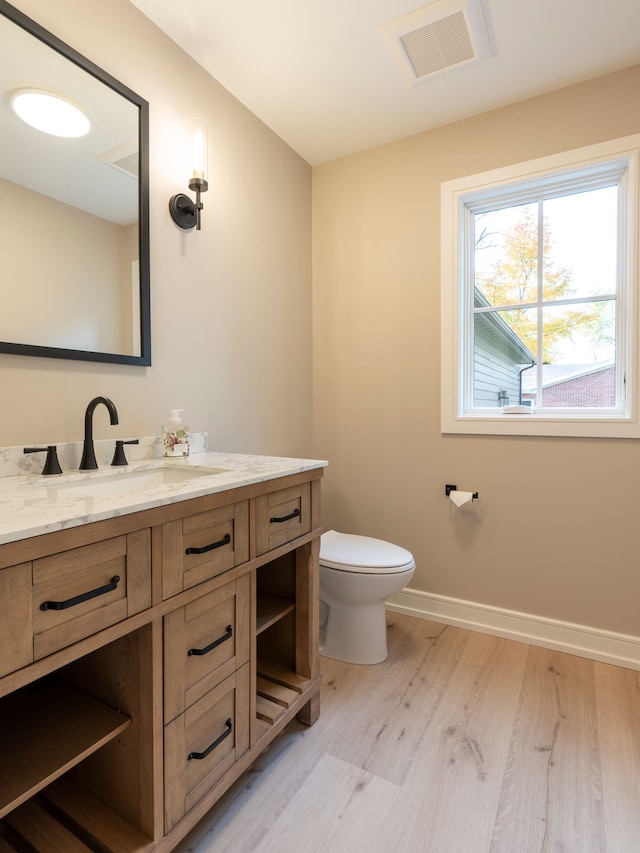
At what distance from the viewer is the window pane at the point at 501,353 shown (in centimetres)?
207

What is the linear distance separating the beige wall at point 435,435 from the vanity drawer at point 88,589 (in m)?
1.61

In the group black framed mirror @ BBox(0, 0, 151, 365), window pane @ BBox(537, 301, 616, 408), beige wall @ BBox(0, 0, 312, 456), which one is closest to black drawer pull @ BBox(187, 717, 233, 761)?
beige wall @ BBox(0, 0, 312, 456)

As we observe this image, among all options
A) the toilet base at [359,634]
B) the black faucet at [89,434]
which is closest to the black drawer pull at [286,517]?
the black faucet at [89,434]

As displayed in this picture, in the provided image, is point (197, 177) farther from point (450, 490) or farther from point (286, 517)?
point (450, 490)

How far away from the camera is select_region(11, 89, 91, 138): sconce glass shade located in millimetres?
1176

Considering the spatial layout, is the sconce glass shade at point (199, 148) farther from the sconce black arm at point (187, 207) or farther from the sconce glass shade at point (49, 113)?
the sconce glass shade at point (49, 113)

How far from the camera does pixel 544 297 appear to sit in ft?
6.60

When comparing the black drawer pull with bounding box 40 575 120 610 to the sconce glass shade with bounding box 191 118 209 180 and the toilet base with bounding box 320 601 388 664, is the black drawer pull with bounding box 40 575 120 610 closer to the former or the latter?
the toilet base with bounding box 320 601 388 664

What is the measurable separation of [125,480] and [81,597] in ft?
1.86

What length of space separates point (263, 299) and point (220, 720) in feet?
5.51

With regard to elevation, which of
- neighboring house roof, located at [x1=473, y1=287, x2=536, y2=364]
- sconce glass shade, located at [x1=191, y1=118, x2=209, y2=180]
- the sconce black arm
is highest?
sconce glass shade, located at [x1=191, y1=118, x2=209, y2=180]

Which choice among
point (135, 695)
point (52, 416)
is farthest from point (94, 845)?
point (52, 416)

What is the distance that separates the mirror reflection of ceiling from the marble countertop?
81cm

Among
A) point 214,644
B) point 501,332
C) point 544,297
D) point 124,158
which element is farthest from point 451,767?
point 124,158
